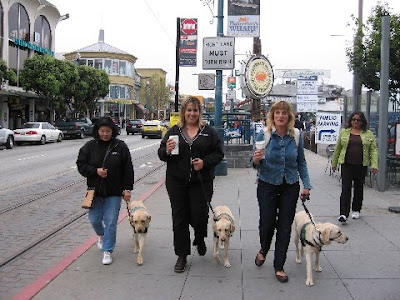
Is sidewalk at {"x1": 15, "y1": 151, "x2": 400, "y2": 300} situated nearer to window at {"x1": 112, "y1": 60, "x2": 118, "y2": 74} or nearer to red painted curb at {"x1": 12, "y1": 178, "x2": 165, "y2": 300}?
red painted curb at {"x1": 12, "y1": 178, "x2": 165, "y2": 300}

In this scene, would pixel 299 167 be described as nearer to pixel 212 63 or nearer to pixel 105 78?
pixel 212 63

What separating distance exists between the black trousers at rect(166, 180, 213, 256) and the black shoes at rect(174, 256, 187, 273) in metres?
0.05

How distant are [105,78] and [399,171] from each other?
3660cm

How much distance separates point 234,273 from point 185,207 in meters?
0.87

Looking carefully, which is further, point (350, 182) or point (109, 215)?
point (350, 182)

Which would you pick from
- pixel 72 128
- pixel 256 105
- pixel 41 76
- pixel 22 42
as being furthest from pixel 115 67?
pixel 256 105

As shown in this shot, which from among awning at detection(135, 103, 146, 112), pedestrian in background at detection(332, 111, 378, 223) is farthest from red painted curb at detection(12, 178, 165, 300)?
awning at detection(135, 103, 146, 112)

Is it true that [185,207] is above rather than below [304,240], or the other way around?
above

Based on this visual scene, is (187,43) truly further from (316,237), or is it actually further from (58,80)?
(58,80)

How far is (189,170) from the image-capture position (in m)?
5.02

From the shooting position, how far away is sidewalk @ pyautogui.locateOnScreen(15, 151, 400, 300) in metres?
4.50

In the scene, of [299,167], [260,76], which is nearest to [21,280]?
[299,167]

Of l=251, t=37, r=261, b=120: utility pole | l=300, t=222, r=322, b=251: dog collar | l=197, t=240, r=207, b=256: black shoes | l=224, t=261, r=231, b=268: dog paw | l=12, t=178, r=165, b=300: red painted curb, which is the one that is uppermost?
l=251, t=37, r=261, b=120: utility pole

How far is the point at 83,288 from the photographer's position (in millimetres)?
4660
